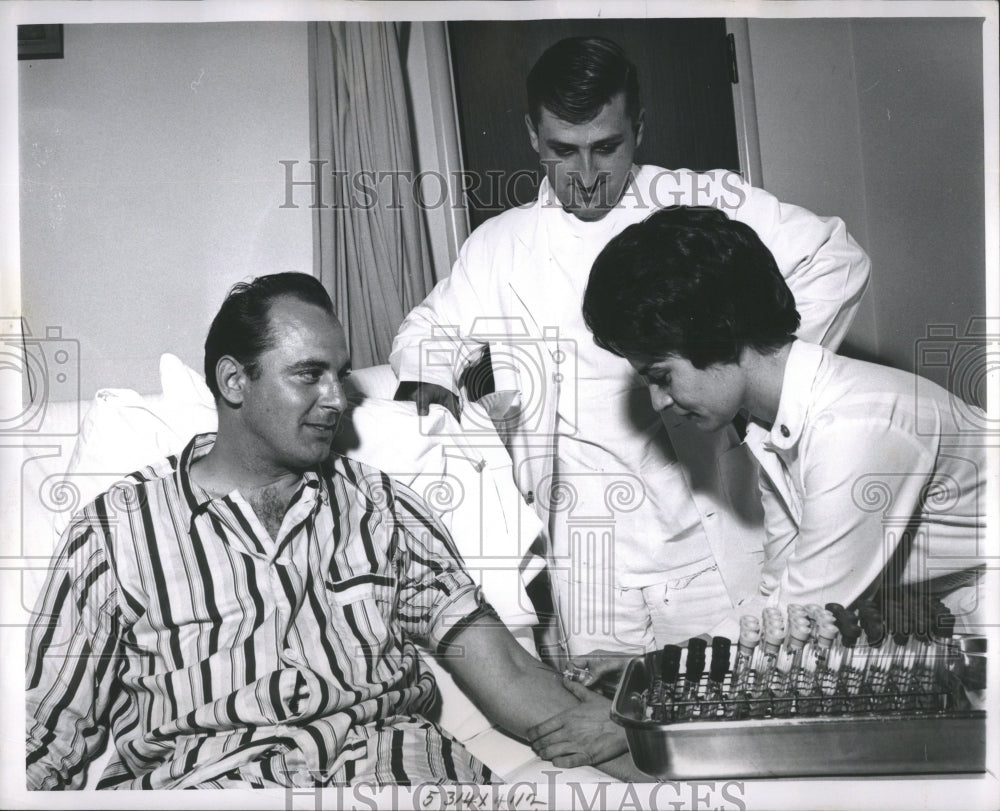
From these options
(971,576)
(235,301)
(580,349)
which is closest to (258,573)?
(235,301)

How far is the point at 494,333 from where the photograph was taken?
202 centimetres

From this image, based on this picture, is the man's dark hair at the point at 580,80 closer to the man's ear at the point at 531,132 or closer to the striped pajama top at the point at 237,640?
the man's ear at the point at 531,132

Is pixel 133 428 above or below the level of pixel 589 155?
below

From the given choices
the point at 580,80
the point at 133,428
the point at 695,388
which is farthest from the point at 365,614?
the point at 580,80

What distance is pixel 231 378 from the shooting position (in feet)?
6.40

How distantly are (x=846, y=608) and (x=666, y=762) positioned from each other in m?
0.46

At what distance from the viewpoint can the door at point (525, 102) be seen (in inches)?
79.7

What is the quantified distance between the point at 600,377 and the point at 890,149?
77 centimetres

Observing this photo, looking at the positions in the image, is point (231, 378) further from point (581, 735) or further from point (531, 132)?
point (581, 735)

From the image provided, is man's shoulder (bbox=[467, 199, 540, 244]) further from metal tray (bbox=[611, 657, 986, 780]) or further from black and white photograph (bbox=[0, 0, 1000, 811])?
metal tray (bbox=[611, 657, 986, 780])

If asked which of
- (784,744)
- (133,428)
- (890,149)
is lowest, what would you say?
(784,744)

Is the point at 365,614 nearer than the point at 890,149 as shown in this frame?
Yes

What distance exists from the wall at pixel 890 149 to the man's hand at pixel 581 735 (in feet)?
2.87

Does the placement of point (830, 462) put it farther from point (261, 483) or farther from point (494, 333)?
point (261, 483)
